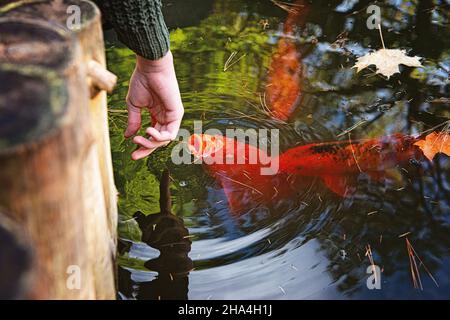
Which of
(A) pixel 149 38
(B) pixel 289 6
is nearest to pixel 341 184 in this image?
(A) pixel 149 38

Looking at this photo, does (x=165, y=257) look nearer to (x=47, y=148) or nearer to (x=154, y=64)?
(x=154, y=64)

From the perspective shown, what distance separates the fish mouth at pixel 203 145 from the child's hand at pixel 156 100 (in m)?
0.30

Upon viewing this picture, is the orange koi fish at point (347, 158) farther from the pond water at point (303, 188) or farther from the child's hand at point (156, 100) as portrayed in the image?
the child's hand at point (156, 100)

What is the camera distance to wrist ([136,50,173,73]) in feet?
7.11

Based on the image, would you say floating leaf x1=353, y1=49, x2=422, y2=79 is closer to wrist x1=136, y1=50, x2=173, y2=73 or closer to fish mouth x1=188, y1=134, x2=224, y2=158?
fish mouth x1=188, y1=134, x2=224, y2=158

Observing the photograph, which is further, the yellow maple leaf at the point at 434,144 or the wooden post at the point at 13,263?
→ the yellow maple leaf at the point at 434,144

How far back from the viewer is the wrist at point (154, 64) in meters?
2.17

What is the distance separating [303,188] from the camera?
98.3 inches

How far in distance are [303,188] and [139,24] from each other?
99 centimetres

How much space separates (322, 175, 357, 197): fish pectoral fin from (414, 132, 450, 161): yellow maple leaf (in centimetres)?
40

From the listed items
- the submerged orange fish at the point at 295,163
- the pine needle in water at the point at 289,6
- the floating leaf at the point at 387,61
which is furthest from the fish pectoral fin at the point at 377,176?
the pine needle in water at the point at 289,6

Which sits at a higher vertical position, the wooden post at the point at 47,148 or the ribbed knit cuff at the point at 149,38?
the ribbed knit cuff at the point at 149,38

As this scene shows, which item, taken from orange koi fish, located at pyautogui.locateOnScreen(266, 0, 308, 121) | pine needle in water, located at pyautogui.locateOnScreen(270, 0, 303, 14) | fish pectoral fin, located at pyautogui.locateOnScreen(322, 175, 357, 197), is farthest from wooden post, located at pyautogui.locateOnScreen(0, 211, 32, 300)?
pine needle in water, located at pyautogui.locateOnScreen(270, 0, 303, 14)

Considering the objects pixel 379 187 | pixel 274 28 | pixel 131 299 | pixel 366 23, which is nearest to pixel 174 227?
pixel 131 299
